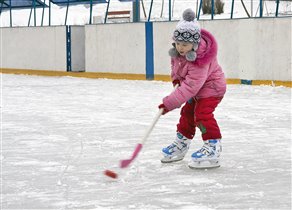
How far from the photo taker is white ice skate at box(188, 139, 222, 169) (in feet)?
15.1

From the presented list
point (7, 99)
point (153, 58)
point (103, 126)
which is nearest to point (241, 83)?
point (153, 58)

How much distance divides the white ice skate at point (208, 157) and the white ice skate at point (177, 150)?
26 cm

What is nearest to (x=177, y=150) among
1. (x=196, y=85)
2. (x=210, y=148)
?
(x=210, y=148)

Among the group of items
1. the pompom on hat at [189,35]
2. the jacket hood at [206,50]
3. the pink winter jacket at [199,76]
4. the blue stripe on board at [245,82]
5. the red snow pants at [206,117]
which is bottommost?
the blue stripe on board at [245,82]

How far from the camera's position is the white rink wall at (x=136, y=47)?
1162 centimetres

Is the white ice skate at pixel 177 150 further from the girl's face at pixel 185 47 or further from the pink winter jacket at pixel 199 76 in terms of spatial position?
the girl's face at pixel 185 47

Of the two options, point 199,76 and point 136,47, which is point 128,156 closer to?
point 199,76

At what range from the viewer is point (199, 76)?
439 cm

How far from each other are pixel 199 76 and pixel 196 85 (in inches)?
2.6

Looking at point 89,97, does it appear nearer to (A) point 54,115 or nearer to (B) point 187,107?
(A) point 54,115

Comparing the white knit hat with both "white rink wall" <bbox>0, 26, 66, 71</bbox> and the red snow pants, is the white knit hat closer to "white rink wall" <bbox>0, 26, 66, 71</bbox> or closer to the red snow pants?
the red snow pants

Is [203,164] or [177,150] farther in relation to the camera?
[177,150]

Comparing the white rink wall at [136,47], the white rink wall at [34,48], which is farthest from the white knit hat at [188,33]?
the white rink wall at [34,48]

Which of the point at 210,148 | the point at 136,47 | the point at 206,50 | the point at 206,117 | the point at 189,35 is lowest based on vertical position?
the point at 136,47
